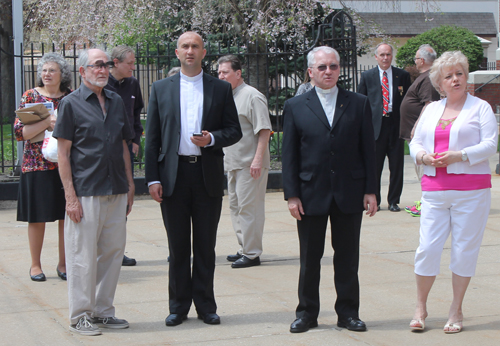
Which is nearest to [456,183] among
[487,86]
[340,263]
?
[340,263]

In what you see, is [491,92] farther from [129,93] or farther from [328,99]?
[328,99]

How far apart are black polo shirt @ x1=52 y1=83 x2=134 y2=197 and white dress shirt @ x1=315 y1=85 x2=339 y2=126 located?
142cm

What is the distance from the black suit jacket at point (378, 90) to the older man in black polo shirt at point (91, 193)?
192 inches

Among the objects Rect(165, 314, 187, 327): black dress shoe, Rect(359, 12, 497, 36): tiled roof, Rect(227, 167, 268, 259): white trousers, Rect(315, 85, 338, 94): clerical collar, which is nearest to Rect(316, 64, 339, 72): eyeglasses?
Rect(315, 85, 338, 94): clerical collar

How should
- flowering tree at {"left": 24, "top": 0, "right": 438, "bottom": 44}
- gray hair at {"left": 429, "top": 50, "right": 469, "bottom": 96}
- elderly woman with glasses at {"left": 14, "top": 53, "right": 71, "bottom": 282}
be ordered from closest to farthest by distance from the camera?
gray hair at {"left": 429, "top": 50, "right": 469, "bottom": 96} < elderly woman with glasses at {"left": 14, "top": 53, "right": 71, "bottom": 282} < flowering tree at {"left": 24, "top": 0, "right": 438, "bottom": 44}

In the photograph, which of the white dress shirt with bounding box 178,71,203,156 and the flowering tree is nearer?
the white dress shirt with bounding box 178,71,203,156

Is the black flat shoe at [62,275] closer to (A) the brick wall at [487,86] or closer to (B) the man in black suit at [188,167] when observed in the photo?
(B) the man in black suit at [188,167]

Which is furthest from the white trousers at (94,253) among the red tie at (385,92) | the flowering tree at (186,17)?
the flowering tree at (186,17)

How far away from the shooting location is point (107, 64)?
4496 millimetres

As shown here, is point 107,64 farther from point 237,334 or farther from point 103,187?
point 237,334

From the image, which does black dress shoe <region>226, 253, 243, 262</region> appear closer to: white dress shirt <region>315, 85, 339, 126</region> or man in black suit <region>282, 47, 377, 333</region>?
man in black suit <region>282, 47, 377, 333</region>

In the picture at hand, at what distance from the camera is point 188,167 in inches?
179

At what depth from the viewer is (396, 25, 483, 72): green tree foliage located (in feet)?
108

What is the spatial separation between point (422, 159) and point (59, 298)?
2.96 m
